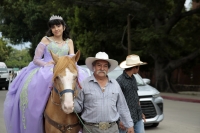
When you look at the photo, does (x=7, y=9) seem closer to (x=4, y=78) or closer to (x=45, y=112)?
(x=4, y=78)

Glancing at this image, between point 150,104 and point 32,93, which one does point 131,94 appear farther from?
point 150,104

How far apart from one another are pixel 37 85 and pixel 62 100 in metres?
1.29

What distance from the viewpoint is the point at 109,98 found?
5.17 metres

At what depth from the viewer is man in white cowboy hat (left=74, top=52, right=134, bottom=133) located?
512cm

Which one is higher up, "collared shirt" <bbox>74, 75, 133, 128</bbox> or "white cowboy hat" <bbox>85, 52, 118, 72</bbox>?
"white cowboy hat" <bbox>85, 52, 118, 72</bbox>

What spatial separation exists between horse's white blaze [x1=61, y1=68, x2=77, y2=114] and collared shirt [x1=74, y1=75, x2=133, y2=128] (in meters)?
0.39

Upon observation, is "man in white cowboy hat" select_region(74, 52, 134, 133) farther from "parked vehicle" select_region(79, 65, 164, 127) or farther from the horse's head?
"parked vehicle" select_region(79, 65, 164, 127)

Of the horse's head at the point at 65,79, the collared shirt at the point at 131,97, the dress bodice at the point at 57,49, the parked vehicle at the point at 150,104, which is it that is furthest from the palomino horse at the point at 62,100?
the parked vehicle at the point at 150,104

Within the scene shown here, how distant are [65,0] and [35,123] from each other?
24.3m

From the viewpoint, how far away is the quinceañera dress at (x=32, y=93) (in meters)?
5.81

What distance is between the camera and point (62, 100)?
4.73 meters

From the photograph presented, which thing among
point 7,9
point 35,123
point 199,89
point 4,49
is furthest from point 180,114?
point 4,49

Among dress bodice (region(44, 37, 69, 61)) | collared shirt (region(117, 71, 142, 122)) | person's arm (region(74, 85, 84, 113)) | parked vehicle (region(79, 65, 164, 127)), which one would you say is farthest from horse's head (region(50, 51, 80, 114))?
parked vehicle (region(79, 65, 164, 127))

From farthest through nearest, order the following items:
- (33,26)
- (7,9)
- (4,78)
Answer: (33,26)
(4,78)
(7,9)
